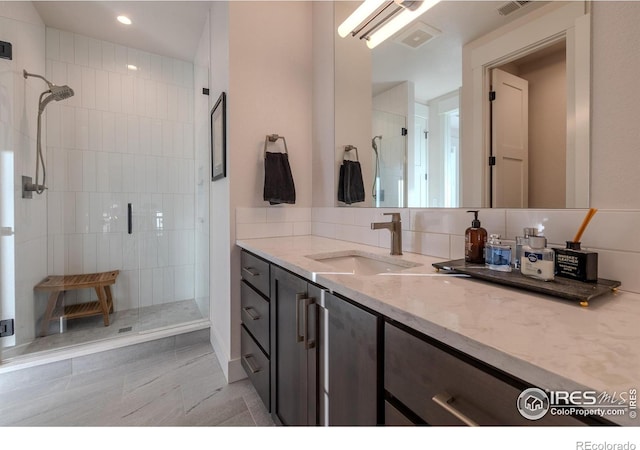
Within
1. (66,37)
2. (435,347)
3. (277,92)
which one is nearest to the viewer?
(435,347)

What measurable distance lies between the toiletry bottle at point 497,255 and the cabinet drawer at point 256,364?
98cm

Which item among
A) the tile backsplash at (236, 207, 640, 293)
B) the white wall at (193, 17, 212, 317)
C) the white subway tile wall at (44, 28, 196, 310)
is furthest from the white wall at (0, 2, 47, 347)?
the tile backsplash at (236, 207, 640, 293)

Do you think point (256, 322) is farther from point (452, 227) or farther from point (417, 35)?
point (417, 35)

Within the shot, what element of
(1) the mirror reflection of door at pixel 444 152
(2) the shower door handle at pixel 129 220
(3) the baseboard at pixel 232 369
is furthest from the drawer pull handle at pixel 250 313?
(2) the shower door handle at pixel 129 220

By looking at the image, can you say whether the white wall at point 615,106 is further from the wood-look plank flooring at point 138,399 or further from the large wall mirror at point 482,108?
the wood-look plank flooring at point 138,399

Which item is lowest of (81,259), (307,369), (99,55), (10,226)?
(307,369)

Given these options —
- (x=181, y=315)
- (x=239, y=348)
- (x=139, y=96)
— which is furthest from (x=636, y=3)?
(x=139, y=96)

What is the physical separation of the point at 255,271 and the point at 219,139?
0.94 m

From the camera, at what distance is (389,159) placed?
1455 millimetres

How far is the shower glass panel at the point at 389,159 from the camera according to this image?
1.37 meters

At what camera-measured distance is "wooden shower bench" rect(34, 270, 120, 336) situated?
2066 millimetres

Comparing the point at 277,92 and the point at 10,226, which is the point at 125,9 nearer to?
the point at 277,92

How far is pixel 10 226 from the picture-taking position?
173 cm

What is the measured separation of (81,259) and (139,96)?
155 centimetres
